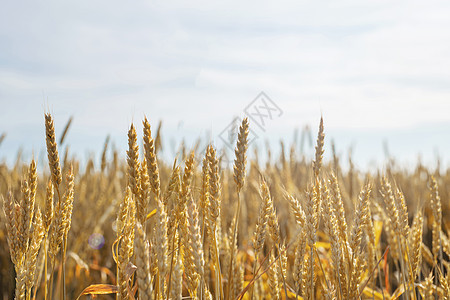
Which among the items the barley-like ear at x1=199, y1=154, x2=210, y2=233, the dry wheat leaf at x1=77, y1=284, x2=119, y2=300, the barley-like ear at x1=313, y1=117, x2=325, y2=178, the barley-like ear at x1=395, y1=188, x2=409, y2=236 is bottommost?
the dry wheat leaf at x1=77, y1=284, x2=119, y2=300

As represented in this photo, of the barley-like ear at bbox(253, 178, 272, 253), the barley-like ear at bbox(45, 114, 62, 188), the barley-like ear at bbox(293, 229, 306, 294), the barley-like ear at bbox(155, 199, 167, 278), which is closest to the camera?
the barley-like ear at bbox(155, 199, 167, 278)

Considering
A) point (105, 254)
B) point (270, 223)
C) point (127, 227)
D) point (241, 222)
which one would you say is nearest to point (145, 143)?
point (127, 227)

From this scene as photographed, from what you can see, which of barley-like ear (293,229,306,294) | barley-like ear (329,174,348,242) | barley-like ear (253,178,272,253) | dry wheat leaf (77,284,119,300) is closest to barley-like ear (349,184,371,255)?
barley-like ear (329,174,348,242)

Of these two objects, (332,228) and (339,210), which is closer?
(332,228)

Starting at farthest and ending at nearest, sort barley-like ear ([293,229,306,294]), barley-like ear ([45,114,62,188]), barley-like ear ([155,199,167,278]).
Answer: barley-like ear ([293,229,306,294])
barley-like ear ([45,114,62,188])
barley-like ear ([155,199,167,278])

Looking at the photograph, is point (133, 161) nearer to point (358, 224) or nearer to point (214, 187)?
point (214, 187)

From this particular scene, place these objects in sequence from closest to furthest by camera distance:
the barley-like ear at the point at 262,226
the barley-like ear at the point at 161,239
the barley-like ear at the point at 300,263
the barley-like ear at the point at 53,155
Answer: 1. the barley-like ear at the point at 161,239
2. the barley-like ear at the point at 53,155
3. the barley-like ear at the point at 262,226
4. the barley-like ear at the point at 300,263

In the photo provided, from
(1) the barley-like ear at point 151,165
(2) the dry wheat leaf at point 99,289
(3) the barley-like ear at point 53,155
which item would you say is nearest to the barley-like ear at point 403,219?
(1) the barley-like ear at point 151,165

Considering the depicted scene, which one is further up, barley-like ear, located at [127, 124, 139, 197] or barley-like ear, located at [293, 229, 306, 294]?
barley-like ear, located at [127, 124, 139, 197]

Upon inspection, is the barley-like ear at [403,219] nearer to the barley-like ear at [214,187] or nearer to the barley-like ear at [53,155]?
the barley-like ear at [214,187]

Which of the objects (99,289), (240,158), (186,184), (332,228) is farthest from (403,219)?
(99,289)

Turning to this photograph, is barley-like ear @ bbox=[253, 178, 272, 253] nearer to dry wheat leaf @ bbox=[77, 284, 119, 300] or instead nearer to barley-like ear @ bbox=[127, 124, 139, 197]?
barley-like ear @ bbox=[127, 124, 139, 197]

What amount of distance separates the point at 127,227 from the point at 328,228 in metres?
0.67

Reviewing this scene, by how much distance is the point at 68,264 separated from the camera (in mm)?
2590
